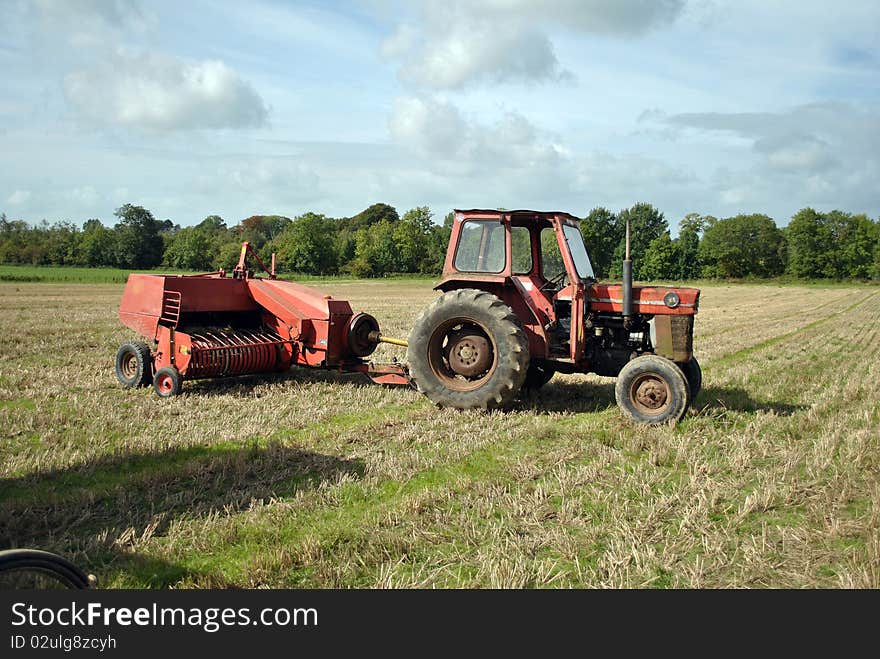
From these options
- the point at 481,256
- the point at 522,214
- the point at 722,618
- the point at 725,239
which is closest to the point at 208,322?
the point at 481,256

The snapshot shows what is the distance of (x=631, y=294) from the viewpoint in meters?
7.23

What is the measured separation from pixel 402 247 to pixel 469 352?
7071 centimetres

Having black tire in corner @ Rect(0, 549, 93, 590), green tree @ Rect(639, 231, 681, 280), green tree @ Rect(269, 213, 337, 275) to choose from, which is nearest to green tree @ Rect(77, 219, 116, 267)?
green tree @ Rect(269, 213, 337, 275)

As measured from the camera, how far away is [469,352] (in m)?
7.67

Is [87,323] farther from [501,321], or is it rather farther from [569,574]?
[569,574]

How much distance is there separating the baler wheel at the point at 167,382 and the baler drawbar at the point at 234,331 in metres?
0.01

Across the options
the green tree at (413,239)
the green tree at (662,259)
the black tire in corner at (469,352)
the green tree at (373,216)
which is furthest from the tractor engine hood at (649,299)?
the green tree at (373,216)

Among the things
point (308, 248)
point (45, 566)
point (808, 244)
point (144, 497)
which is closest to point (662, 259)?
point (808, 244)

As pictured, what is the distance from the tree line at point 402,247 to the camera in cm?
7006

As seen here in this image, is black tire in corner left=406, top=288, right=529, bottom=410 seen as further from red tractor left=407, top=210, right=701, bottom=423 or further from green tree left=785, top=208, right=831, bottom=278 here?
green tree left=785, top=208, right=831, bottom=278

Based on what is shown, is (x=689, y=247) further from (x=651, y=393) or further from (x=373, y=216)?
(x=651, y=393)

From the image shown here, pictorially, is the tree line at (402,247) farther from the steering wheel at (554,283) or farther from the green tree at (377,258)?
the steering wheel at (554,283)

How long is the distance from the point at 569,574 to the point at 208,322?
700cm

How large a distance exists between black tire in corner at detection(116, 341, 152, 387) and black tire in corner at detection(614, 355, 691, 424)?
19.2 feet
